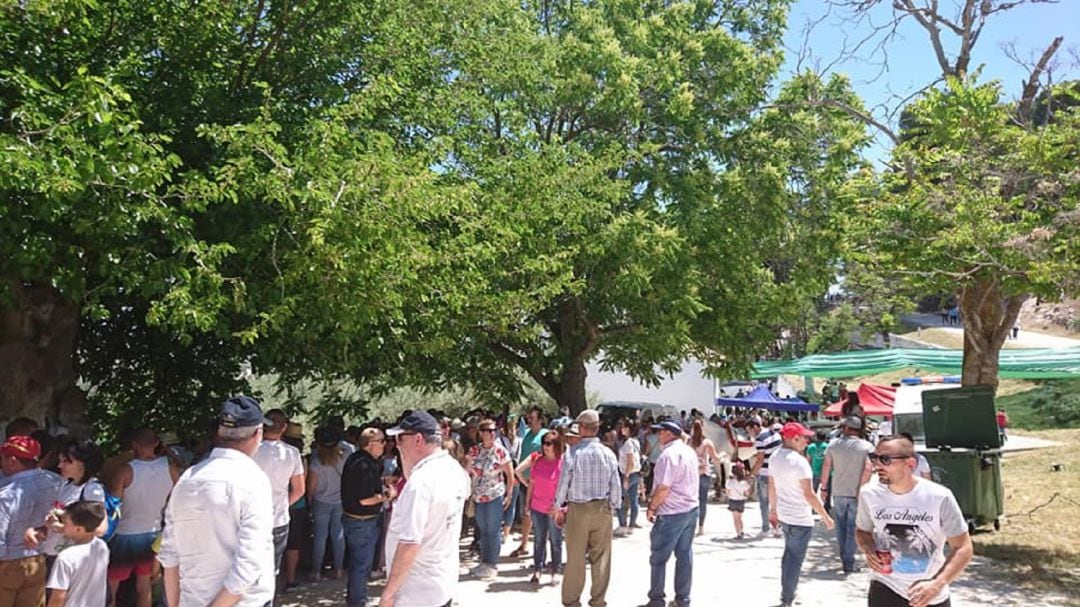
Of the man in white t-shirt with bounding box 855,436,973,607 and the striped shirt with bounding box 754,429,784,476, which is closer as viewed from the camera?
the man in white t-shirt with bounding box 855,436,973,607

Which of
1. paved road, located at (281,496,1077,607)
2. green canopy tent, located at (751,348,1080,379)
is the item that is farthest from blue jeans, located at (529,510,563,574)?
green canopy tent, located at (751,348,1080,379)

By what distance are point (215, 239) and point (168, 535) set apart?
5.01 m

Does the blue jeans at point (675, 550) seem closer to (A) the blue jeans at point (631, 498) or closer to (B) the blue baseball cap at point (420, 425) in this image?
(B) the blue baseball cap at point (420, 425)

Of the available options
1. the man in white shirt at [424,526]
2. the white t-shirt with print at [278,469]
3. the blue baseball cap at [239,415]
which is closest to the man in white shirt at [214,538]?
the blue baseball cap at [239,415]

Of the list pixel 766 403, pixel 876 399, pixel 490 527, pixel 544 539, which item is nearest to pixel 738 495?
pixel 544 539

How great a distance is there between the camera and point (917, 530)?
5.16 m

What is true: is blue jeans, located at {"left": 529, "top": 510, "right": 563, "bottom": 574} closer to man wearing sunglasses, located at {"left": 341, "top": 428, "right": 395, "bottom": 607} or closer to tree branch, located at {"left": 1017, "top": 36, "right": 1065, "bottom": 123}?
man wearing sunglasses, located at {"left": 341, "top": 428, "right": 395, "bottom": 607}

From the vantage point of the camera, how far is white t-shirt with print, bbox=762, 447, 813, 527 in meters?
8.60

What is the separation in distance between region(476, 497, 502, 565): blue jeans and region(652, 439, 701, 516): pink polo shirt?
258 cm

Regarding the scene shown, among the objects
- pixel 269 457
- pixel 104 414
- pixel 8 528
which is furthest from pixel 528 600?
pixel 104 414

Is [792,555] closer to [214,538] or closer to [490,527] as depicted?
[490,527]

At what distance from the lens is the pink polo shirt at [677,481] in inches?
326

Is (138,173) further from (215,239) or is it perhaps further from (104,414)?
(104,414)

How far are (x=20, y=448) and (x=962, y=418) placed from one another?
12204 millimetres
